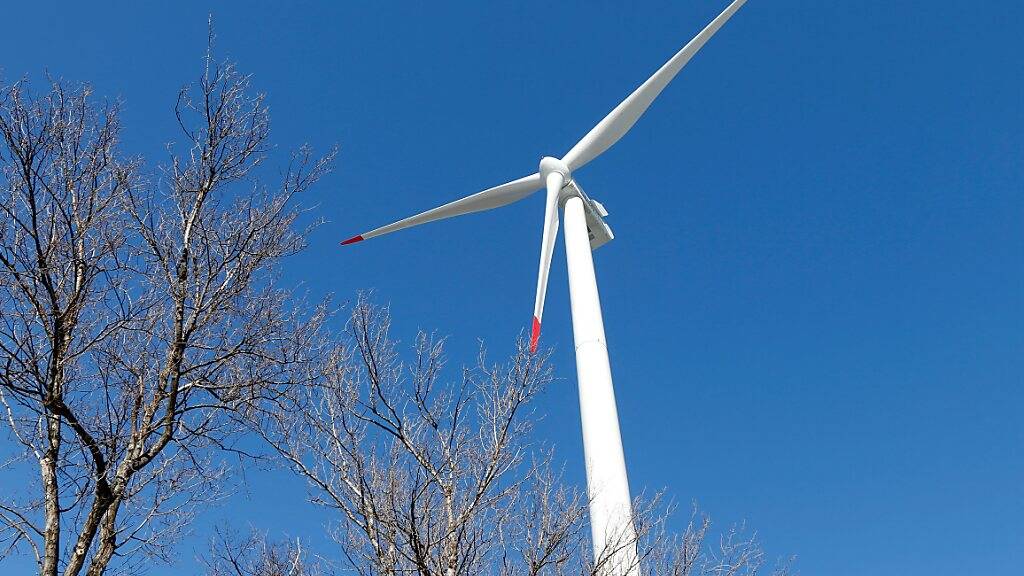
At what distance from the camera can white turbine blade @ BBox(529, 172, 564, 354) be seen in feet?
47.0

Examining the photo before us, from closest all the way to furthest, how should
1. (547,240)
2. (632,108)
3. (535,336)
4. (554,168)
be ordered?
(535,336) < (547,240) < (554,168) < (632,108)

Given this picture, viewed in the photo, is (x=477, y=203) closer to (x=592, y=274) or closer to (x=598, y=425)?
(x=592, y=274)

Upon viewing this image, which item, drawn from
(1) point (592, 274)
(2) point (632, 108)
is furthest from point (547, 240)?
(2) point (632, 108)

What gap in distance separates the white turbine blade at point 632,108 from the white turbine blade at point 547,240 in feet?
2.92

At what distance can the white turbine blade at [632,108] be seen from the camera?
18438mm

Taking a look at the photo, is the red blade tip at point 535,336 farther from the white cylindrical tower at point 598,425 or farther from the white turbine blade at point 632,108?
the white turbine blade at point 632,108

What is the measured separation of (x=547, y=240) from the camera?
648 inches

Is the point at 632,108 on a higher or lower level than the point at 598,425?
higher

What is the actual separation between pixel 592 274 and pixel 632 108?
17.4 feet

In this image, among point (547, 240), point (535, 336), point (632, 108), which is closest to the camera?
point (535, 336)

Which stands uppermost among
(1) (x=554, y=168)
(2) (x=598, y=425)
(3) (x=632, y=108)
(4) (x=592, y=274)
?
(3) (x=632, y=108)

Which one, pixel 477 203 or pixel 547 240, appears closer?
pixel 547 240

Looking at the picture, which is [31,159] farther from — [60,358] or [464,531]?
[464,531]

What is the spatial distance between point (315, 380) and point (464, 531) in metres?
3.03
